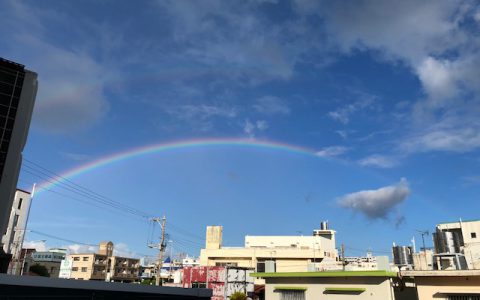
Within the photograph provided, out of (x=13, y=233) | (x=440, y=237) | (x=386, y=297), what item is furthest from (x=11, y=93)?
(x=13, y=233)

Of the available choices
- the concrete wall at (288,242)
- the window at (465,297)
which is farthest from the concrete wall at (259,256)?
the window at (465,297)

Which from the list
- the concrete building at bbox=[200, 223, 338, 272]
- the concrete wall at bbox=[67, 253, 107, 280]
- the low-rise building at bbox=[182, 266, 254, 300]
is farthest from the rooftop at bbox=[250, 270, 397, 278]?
the concrete wall at bbox=[67, 253, 107, 280]

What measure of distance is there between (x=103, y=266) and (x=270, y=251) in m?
56.9

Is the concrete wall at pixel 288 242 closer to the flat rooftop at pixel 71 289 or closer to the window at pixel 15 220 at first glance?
the window at pixel 15 220

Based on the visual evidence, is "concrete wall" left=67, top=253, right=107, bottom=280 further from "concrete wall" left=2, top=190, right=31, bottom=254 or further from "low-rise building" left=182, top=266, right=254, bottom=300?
"low-rise building" left=182, top=266, right=254, bottom=300

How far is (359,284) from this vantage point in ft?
78.5

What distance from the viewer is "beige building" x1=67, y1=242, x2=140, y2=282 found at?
116375mm

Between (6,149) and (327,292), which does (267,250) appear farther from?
(6,149)

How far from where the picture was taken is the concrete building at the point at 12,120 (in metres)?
15.6

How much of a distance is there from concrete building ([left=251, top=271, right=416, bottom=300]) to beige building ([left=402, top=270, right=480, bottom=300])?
1698mm

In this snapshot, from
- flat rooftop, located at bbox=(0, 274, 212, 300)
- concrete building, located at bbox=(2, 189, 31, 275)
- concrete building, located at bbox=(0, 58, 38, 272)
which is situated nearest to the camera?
concrete building, located at bbox=(0, 58, 38, 272)

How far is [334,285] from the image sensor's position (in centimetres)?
2512

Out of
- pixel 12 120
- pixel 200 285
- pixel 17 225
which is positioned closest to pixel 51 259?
pixel 17 225

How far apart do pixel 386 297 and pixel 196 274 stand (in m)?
40.6
